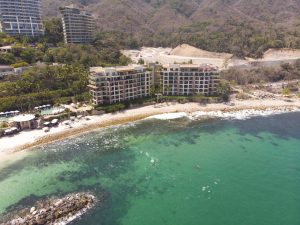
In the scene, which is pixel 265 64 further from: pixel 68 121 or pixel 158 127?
pixel 68 121

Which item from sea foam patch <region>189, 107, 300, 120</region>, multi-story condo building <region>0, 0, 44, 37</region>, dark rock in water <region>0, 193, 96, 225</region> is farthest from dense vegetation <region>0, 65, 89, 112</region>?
multi-story condo building <region>0, 0, 44, 37</region>

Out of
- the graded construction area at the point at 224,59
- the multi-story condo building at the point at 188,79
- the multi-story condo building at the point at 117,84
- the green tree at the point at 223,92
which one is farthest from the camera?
the graded construction area at the point at 224,59

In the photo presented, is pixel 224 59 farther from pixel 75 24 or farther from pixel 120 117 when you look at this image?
pixel 120 117

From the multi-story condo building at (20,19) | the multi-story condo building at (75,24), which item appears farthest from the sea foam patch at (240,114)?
the multi-story condo building at (20,19)

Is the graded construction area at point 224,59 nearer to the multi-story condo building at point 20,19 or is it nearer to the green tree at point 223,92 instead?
the green tree at point 223,92

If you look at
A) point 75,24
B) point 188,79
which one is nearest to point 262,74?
point 188,79

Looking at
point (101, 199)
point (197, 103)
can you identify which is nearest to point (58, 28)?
point (197, 103)

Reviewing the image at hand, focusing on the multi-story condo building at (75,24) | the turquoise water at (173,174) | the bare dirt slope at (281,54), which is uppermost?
the multi-story condo building at (75,24)
